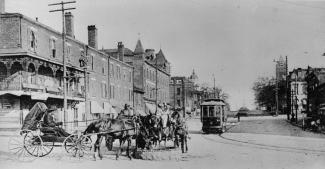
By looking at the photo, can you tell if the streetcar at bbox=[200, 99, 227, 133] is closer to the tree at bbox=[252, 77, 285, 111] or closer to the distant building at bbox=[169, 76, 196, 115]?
the tree at bbox=[252, 77, 285, 111]

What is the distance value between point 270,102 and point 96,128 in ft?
298

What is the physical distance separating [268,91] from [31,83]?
8239cm

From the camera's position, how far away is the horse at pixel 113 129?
13.5m

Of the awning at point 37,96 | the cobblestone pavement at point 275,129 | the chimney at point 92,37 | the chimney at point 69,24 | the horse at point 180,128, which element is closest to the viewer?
the horse at point 180,128

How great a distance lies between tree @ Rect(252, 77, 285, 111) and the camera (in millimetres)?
93450

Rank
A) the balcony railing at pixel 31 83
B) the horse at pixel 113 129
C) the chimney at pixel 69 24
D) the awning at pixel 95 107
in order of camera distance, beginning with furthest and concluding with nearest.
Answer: the awning at pixel 95 107 → the chimney at pixel 69 24 → the balcony railing at pixel 31 83 → the horse at pixel 113 129

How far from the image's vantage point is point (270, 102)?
98875 mm

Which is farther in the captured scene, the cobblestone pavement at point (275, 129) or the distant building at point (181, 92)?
the distant building at point (181, 92)

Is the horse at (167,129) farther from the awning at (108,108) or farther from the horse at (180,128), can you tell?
the awning at (108,108)

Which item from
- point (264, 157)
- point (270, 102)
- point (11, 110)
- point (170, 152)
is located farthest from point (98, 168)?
point (270, 102)

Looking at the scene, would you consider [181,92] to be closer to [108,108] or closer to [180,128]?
[108,108]

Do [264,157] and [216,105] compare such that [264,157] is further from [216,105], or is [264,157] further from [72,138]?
[216,105]

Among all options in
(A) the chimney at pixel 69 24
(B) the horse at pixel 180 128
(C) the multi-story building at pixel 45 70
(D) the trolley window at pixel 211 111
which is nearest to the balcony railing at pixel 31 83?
(C) the multi-story building at pixel 45 70

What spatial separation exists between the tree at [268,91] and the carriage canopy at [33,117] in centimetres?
8060
